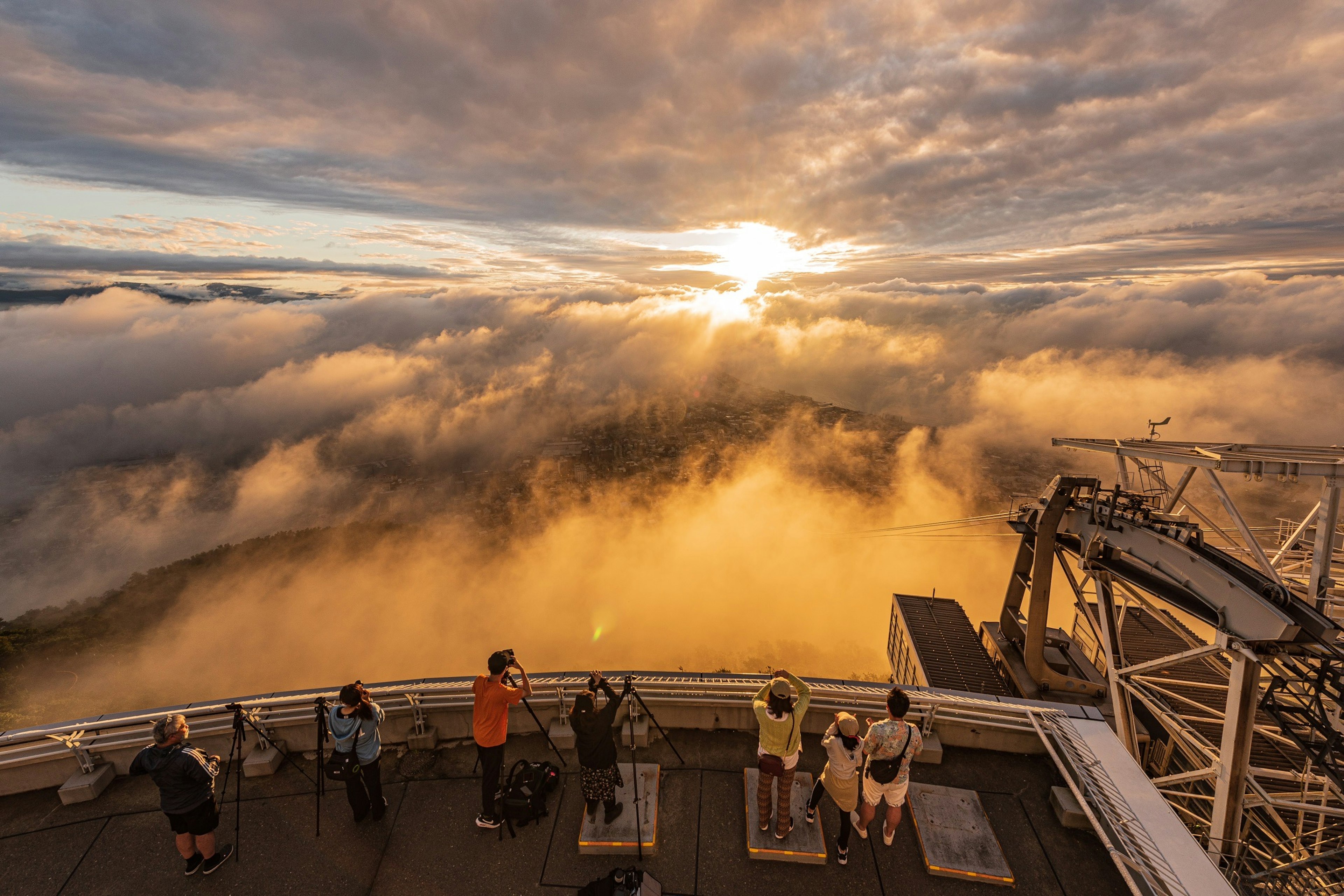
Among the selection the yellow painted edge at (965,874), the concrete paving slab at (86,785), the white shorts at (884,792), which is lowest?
the concrete paving slab at (86,785)

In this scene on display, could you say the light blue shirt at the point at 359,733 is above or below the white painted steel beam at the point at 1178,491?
below

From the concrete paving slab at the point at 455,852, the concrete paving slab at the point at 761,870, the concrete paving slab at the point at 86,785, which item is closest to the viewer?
the concrete paving slab at the point at 761,870

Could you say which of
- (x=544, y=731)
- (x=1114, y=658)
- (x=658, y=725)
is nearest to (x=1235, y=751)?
(x=1114, y=658)

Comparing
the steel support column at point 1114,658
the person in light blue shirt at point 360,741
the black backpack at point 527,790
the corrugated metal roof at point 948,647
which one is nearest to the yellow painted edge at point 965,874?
the black backpack at point 527,790

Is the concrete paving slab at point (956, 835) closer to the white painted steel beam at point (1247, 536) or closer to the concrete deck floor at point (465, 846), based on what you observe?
the concrete deck floor at point (465, 846)

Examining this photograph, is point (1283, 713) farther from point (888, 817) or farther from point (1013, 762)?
point (888, 817)
